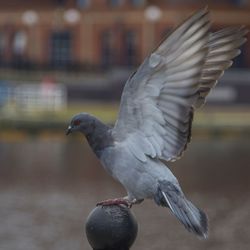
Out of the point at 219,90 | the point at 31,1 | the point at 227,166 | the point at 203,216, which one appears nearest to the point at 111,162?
the point at 203,216

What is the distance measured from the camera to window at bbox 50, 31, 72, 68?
61.8 metres

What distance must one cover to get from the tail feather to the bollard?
200mm

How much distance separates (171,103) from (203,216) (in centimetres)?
72

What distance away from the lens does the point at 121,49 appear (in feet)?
201

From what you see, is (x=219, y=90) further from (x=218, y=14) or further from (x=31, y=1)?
(x=31, y=1)

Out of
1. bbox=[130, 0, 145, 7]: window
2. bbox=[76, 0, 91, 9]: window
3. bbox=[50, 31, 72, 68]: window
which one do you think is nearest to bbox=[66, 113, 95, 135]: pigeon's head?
bbox=[130, 0, 145, 7]: window

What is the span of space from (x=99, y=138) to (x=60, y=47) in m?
57.4

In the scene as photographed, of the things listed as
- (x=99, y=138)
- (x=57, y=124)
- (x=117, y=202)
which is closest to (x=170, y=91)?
(x=99, y=138)

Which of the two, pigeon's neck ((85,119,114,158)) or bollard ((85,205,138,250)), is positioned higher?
pigeon's neck ((85,119,114,158))

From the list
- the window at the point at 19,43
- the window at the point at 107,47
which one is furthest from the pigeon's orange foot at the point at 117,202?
the window at the point at 19,43

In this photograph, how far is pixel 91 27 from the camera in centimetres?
6175

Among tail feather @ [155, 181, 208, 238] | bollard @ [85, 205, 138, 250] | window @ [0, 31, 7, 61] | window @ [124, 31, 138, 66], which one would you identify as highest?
tail feather @ [155, 181, 208, 238]

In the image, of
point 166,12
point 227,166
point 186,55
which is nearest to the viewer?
point 186,55

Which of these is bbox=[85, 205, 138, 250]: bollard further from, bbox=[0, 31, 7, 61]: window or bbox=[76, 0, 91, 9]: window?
bbox=[0, 31, 7, 61]: window
